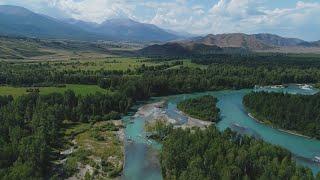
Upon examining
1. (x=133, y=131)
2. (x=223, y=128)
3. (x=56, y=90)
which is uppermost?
(x=56, y=90)

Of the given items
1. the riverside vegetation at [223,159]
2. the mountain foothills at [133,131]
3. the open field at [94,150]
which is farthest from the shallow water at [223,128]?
the riverside vegetation at [223,159]

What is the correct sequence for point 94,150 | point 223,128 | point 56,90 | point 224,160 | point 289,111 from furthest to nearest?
point 56,90
point 289,111
point 223,128
point 94,150
point 224,160

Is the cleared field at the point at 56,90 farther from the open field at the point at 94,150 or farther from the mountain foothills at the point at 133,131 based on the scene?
the open field at the point at 94,150

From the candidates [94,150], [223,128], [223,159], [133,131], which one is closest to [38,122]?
[94,150]

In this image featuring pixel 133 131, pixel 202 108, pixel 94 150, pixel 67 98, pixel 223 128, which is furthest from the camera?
pixel 202 108

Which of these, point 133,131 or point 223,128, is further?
point 223,128

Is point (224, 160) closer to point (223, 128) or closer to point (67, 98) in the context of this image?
point (223, 128)

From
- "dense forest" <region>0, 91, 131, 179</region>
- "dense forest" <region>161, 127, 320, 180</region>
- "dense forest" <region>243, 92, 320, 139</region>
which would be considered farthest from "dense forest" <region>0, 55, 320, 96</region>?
"dense forest" <region>161, 127, 320, 180</region>

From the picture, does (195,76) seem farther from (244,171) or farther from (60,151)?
(244,171)
